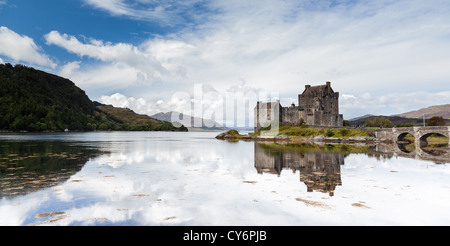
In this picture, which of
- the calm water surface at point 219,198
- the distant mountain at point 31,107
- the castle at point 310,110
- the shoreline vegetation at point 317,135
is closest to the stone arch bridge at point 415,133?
the shoreline vegetation at point 317,135

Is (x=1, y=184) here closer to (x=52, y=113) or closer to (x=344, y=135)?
(x=344, y=135)

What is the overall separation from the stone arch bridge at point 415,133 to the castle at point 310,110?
44.3ft

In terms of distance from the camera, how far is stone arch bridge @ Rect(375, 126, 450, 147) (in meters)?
48.9

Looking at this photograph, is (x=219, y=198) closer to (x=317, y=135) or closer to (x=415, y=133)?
(x=317, y=135)

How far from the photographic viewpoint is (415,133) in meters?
53.3

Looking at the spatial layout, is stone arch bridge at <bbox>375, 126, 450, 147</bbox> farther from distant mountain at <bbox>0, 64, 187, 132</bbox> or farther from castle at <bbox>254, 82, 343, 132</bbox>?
distant mountain at <bbox>0, 64, 187, 132</bbox>

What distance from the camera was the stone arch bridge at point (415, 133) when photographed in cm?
4891

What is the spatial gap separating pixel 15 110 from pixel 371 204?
14875cm

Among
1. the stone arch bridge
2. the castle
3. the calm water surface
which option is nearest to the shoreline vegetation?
the stone arch bridge

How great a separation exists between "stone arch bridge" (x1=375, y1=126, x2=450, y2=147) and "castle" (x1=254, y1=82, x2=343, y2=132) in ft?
44.3

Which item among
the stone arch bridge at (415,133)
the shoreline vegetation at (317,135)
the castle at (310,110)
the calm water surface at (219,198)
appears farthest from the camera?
the castle at (310,110)

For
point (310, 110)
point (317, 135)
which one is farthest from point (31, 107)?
point (317, 135)

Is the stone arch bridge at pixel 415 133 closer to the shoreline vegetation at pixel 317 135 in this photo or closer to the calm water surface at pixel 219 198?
the shoreline vegetation at pixel 317 135
